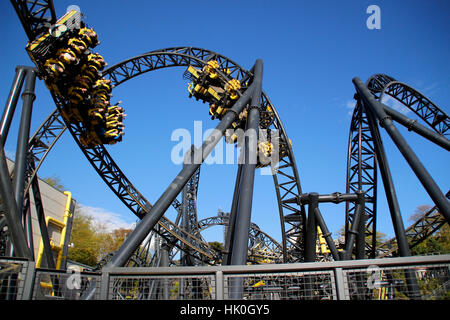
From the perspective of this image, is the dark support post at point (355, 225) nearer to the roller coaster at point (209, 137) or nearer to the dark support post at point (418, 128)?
the roller coaster at point (209, 137)

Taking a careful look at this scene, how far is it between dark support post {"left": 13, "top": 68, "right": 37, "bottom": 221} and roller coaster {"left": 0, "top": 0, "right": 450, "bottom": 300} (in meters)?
0.01

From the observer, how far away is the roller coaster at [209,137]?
461 cm

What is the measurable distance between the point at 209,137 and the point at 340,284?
3359 mm

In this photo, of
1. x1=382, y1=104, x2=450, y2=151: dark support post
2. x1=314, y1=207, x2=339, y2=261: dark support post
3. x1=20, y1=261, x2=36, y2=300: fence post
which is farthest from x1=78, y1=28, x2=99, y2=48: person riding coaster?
x1=382, y1=104, x2=450, y2=151: dark support post

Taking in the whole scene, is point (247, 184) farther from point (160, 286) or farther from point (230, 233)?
point (160, 286)

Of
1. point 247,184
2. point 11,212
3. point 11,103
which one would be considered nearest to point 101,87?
point 11,103

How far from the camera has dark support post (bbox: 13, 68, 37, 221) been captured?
4470 mm

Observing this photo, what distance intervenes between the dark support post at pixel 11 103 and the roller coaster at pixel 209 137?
0.06 feet

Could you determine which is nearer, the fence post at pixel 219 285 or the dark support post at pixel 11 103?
the fence post at pixel 219 285

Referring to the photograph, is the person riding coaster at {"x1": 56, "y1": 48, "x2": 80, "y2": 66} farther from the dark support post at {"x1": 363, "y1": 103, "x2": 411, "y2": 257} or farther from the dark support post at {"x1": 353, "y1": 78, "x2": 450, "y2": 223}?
the dark support post at {"x1": 363, "y1": 103, "x2": 411, "y2": 257}

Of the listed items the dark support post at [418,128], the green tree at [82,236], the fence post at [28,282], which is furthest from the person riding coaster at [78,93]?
the green tree at [82,236]

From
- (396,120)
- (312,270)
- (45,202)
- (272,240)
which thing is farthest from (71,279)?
(272,240)

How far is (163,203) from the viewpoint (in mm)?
4422

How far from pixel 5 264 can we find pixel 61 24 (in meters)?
4.52
